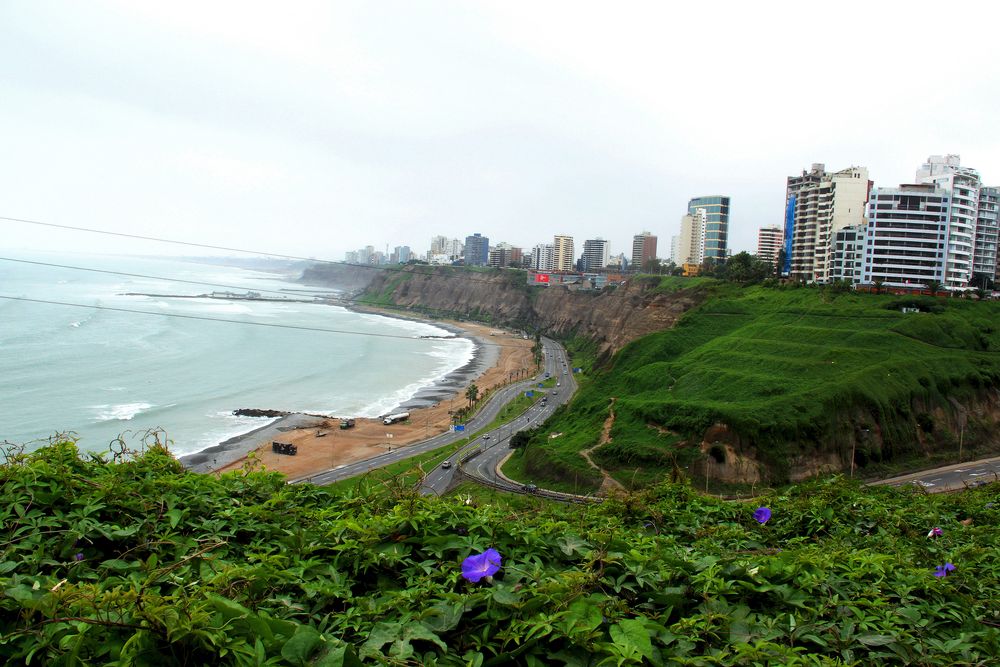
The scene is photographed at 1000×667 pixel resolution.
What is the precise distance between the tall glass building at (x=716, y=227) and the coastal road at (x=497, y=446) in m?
45.5

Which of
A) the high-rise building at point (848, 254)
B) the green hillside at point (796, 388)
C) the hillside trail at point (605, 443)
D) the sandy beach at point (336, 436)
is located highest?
the high-rise building at point (848, 254)

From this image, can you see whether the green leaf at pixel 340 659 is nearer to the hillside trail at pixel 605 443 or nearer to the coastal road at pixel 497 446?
the coastal road at pixel 497 446

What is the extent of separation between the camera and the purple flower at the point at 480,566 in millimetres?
3213

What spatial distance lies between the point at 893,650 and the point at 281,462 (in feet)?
103

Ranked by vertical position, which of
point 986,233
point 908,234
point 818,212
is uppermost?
point 818,212

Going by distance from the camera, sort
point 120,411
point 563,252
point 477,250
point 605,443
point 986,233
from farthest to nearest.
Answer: point 477,250 < point 563,252 < point 986,233 < point 120,411 < point 605,443

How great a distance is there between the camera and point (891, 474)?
27484 mm

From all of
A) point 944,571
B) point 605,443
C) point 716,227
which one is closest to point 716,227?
point 716,227

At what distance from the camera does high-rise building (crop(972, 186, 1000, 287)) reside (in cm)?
5719

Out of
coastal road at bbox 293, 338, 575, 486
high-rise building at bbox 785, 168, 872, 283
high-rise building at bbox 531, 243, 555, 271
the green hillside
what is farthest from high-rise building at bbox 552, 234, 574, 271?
the green hillside

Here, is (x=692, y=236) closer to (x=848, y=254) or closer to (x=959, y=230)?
(x=848, y=254)

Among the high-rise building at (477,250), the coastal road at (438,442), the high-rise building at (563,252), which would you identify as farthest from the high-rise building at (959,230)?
the high-rise building at (477,250)

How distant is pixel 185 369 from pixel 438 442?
95.0ft

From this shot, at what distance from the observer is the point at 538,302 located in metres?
100
